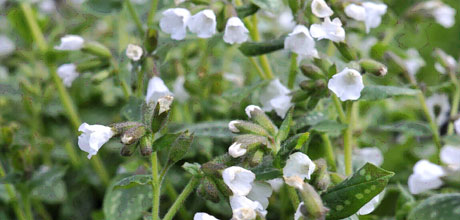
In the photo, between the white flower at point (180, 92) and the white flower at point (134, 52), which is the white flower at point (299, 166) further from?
the white flower at point (180, 92)

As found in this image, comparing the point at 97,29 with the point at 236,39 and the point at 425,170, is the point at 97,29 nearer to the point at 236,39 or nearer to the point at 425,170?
the point at 236,39

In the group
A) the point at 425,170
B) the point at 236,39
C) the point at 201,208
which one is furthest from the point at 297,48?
the point at 201,208

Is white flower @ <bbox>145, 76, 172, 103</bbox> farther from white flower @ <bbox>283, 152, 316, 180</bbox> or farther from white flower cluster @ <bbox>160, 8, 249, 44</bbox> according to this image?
white flower @ <bbox>283, 152, 316, 180</bbox>

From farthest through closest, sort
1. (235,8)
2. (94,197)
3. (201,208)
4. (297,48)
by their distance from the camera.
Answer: (94,197)
(201,208)
(235,8)
(297,48)

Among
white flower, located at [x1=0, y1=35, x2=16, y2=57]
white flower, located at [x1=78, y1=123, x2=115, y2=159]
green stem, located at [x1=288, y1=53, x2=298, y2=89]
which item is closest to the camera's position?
white flower, located at [x1=78, y1=123, x2=115, y2=159]

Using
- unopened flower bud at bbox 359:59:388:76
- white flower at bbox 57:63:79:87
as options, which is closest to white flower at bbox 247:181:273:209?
unopened flower bud at bbox 359:59:388:76

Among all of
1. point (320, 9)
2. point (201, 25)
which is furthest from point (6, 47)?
point (320, 9)

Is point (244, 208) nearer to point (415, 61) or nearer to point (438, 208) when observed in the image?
point (438, 208)
